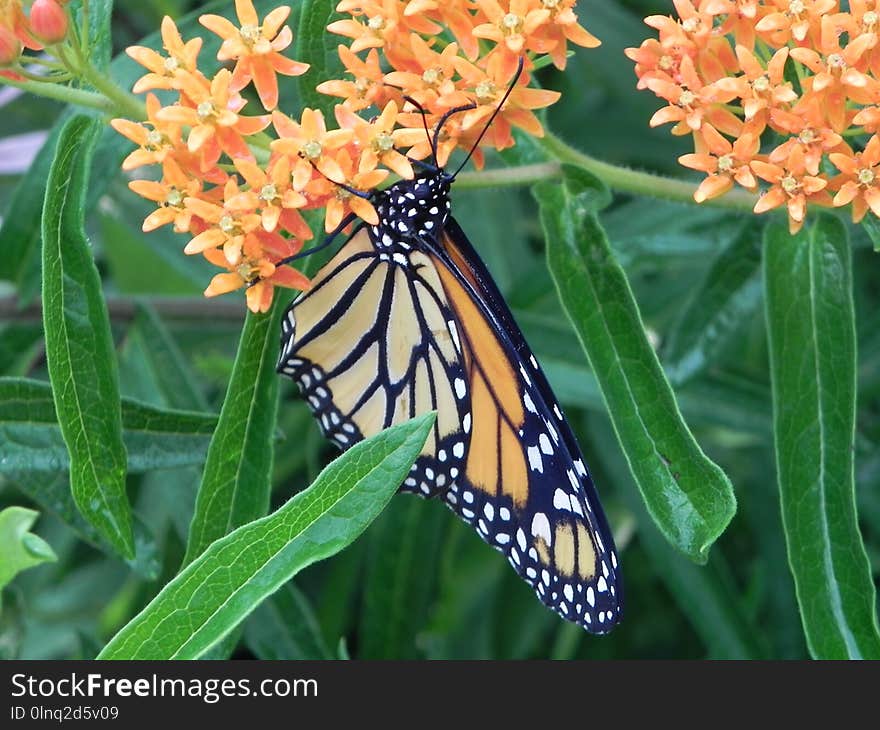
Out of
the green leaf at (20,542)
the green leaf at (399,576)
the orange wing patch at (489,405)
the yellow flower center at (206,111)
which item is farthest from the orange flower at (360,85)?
the green leaf at (399,576)

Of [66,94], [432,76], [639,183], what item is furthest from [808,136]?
[66,94]

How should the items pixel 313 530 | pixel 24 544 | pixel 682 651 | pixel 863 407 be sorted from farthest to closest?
1. pixel 682 651
2. pixel 863 407
3. pixel 313 530
4. pixel 24 544

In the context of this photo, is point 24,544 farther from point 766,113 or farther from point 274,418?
point 766,113

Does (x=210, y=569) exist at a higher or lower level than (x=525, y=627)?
higher

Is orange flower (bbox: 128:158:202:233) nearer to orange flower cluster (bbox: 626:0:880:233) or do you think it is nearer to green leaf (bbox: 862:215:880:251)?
orange flower cluster (bbox: 626:0:880:233)

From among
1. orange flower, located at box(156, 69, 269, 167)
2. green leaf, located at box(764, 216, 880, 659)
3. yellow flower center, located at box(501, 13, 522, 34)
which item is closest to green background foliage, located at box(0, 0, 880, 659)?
green leaf, located at box(764, 216, 880, 659)

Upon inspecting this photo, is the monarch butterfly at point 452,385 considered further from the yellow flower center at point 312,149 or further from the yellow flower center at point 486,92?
the yellow flower center at point 312,149

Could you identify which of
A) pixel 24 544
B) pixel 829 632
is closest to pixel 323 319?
pixel 24 544

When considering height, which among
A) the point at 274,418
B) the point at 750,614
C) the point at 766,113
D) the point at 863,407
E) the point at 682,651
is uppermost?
the point at 766,113
